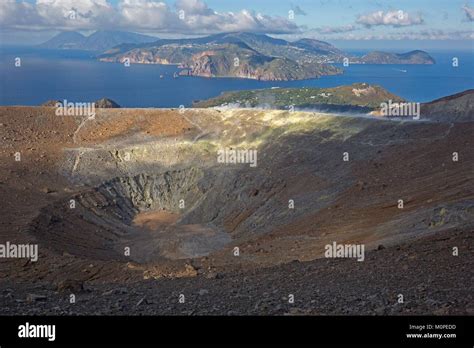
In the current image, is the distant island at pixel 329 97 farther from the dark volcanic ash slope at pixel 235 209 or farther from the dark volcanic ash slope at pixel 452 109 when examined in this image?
the dark volcanic ash slope at pixel 235 209

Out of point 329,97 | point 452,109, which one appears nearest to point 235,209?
point 452,109

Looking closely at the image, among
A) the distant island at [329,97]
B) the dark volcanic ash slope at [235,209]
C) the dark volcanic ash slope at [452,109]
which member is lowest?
the dark volcanic ash slope at [235,209]

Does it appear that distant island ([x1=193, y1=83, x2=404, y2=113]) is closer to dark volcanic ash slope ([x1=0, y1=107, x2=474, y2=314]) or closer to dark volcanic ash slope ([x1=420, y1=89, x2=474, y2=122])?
dark volcanic ash slope ([x1=420, y1=89, x2=474, y2=122])

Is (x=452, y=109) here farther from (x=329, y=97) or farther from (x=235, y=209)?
(x=329, y=97)

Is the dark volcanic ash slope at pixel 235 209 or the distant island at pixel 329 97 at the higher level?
the distant island at pixel 329 97

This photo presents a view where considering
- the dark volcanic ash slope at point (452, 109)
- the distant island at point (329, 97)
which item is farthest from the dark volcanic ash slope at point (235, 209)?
the distant island at point (329, 97)

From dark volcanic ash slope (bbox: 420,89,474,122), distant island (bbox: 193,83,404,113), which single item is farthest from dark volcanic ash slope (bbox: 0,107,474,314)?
distant island (bbox: 193,83,404,113)

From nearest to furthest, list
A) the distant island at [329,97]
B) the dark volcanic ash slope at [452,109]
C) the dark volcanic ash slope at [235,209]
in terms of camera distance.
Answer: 1. the dark volcanic ash slope at [235,209]
2. the dark volcanic ash slope at [452,109]
3. the distant island at [329,97]
